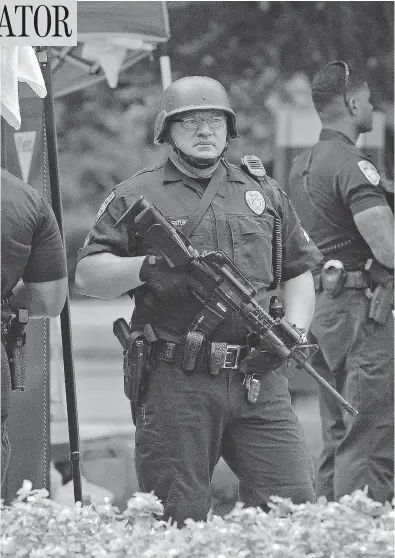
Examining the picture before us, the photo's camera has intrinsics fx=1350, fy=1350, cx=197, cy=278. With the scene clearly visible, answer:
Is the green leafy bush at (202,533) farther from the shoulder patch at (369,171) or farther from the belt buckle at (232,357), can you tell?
the shoulder patch at (369,171)

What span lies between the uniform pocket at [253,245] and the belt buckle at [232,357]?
0.24 meters

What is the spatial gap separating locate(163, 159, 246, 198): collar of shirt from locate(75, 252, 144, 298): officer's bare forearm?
1.05ft

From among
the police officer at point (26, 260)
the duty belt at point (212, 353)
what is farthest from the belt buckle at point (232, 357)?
the police officer at point (26, 260)

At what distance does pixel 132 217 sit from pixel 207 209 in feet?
0.83

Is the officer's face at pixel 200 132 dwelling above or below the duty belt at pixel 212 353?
above

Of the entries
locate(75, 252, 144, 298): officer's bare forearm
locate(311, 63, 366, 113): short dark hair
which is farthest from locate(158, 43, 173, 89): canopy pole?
locate(75, 252, 144, 298): officer's bare forearm

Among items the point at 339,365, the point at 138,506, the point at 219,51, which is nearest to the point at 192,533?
the point at 138,506

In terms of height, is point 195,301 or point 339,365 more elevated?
point 195,301

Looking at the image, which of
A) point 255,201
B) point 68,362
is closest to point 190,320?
point 255,201

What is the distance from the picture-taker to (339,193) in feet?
18.5

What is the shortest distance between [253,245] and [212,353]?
0.39 meters

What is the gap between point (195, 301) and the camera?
14.4 feet

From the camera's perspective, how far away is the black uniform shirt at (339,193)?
556 cm

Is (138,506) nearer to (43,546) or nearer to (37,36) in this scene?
(43,546)
